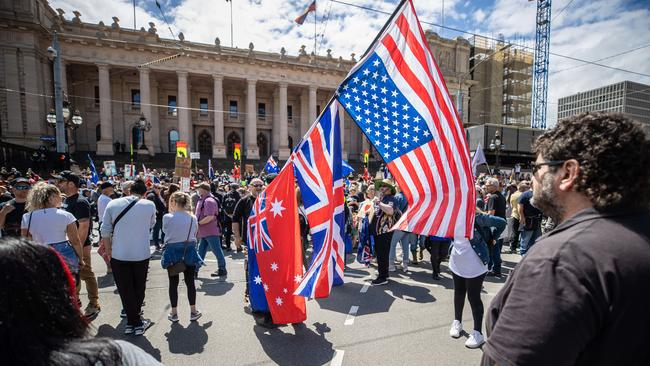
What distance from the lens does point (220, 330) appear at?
4.21 metres

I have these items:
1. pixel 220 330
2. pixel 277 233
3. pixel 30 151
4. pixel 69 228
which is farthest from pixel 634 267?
pixel 30 151

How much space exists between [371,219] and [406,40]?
154 inches

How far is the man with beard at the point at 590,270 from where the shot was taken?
98 cm

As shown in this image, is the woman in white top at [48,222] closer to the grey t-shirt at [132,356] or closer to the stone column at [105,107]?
the grey t-shirt at [132,356]

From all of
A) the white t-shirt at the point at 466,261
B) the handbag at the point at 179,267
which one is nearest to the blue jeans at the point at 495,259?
the white t-shirt at the point at 466,261

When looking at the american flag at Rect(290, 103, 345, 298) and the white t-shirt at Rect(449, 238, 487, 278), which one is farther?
the white t-shirt at Rect(449, 238, 487, 278)

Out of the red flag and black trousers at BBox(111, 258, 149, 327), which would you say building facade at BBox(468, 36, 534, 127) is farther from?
black trousers at BBox(111, 258, 149, 327)

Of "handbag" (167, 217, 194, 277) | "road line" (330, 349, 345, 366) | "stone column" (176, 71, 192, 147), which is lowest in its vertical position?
"road line" (330, 349, 345, 366)

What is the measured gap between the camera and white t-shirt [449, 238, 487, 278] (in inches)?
149

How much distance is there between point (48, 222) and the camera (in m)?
3.75

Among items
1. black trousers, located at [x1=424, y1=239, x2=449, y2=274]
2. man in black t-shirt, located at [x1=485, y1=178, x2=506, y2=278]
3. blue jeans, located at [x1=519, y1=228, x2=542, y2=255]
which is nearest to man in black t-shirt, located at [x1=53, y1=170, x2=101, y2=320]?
black trousers, located at [x1=424, y1=239, x2=449, y2=274]

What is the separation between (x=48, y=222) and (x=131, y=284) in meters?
1.23

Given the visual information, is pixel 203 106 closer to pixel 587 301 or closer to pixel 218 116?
pixel 218 116

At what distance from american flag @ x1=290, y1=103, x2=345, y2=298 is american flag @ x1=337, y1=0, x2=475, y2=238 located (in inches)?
28.8
